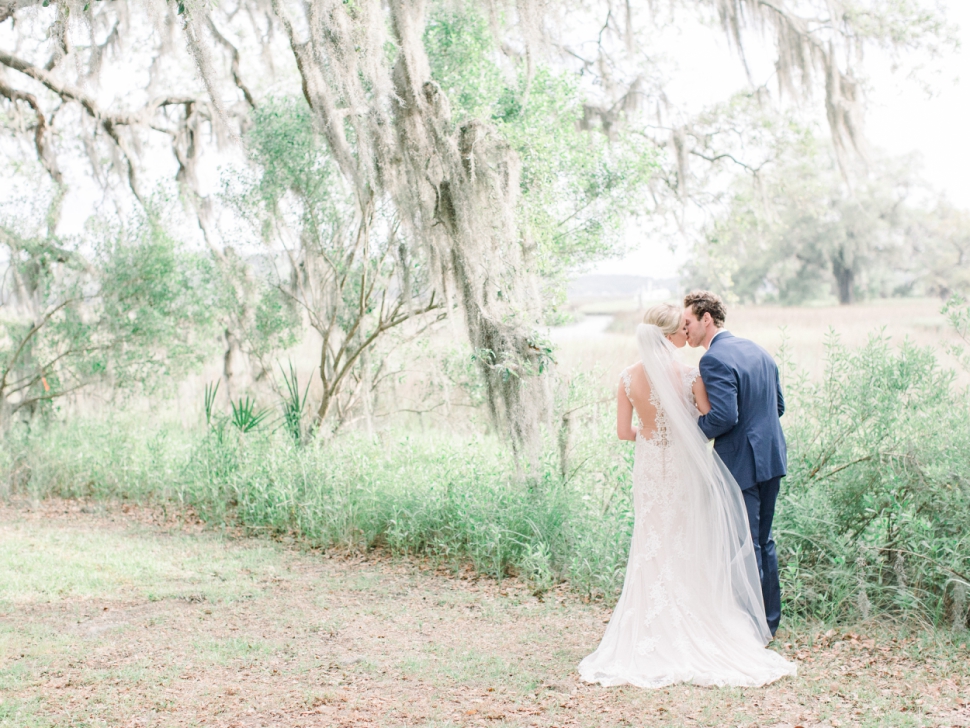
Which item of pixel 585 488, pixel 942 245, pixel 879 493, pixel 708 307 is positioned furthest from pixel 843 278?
pixel 708 307

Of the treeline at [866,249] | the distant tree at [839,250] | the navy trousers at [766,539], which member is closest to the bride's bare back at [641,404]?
the navy trousers at [766,539]

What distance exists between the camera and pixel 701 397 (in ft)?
12.0

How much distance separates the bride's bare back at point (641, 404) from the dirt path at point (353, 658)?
3.76 feet

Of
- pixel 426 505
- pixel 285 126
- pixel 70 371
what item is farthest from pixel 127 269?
pixel 426 505

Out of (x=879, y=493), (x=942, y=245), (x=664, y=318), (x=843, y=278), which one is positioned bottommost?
(x=879, y=493)

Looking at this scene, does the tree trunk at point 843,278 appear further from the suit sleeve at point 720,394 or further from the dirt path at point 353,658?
the suit sleeve at point 720,394

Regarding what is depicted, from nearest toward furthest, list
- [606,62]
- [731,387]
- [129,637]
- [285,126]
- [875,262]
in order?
[731,387] → [129,637] → [285,126] → [606,62] → [875,262]

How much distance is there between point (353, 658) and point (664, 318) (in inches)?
89.4

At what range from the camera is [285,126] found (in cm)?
710

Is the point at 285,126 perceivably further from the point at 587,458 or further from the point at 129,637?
the point at 129,637

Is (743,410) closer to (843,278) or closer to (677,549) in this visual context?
(677,549)

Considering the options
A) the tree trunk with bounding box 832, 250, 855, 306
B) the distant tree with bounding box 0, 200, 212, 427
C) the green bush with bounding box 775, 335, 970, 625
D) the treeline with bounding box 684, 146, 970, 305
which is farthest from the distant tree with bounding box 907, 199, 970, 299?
the distant tree with bounding box 0, 200, 212, 427

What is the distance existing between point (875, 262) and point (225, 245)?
25782mm

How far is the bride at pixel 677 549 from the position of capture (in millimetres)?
3463
